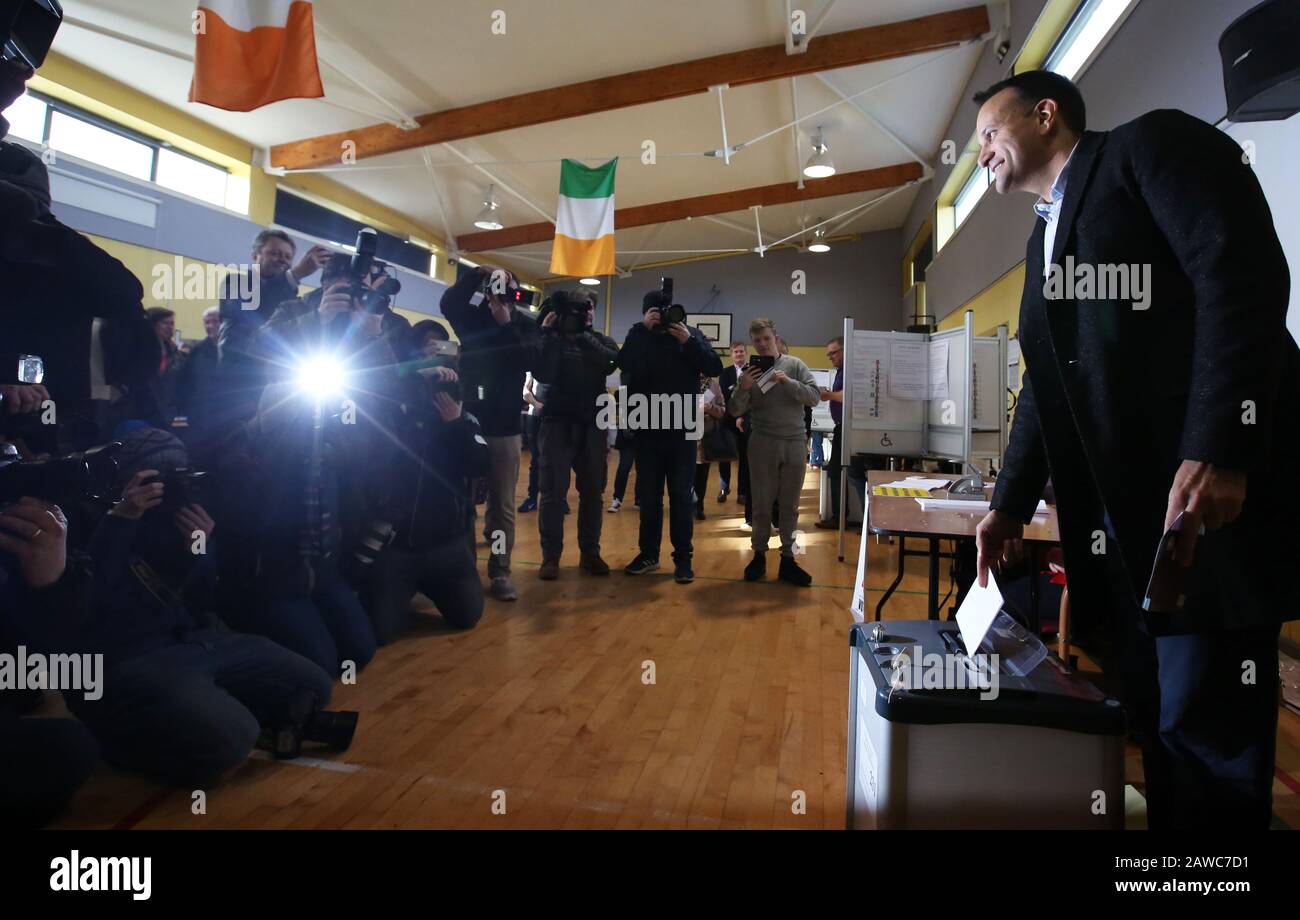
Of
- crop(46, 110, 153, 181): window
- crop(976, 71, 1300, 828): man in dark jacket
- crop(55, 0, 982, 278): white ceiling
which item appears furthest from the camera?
crop(46, 110, 153, 181): window

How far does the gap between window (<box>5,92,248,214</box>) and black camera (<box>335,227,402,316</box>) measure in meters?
4.17

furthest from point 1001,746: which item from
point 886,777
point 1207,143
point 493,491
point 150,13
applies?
point 150,13

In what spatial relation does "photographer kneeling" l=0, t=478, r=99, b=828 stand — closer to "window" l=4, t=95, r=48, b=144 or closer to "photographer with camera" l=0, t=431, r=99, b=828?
"photographer with camera" l=0, t=431, r=99, b=828

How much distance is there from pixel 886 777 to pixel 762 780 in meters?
0.64

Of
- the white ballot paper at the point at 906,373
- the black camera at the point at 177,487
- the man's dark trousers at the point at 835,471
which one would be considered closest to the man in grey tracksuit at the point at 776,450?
the white ballot paper at the point at 906,373

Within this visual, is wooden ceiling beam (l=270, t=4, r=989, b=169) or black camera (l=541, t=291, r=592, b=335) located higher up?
wooden ceiling beam (l=270, t=4, r=989, b=169)

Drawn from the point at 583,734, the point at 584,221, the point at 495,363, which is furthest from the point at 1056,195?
the point at 584,221

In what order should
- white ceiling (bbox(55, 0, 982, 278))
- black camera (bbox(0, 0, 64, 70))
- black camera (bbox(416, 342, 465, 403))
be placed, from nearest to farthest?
black camera (bbox(0, 0, 64, 70)) → black camera (bbox(416, 342, 465, 403)) → white ceiling (bbox(55, 0, 982, 278))

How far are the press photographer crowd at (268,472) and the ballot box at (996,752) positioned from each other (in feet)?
4.26

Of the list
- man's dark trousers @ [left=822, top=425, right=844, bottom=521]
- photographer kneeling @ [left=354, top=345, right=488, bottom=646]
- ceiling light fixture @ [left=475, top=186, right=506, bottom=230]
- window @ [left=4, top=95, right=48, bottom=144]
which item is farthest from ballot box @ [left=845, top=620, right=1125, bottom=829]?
ceiling light fixture @ [left=475, top=186, right=506, bottom=230]

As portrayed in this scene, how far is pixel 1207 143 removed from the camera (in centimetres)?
86

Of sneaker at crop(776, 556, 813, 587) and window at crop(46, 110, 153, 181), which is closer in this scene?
sneaker at crop(776, 556, 813, 587)

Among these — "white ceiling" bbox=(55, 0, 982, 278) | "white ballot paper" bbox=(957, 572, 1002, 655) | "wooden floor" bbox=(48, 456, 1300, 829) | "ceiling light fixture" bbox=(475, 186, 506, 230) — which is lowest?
"wooden floor" bbox=(48, 456, 1300, 829)

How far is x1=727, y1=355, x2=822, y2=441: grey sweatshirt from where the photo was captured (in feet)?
11.0
